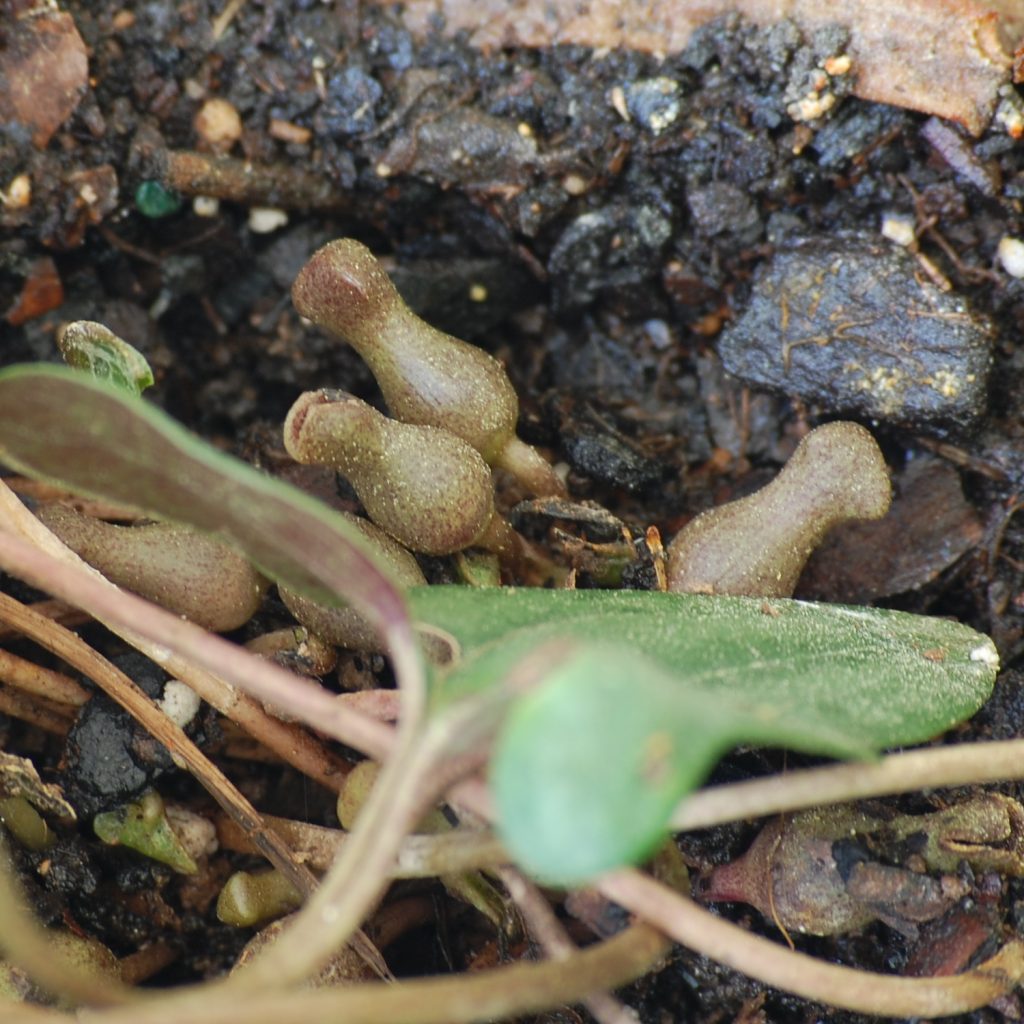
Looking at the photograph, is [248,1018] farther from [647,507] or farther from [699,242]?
[699,242]

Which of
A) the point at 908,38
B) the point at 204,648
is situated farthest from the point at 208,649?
the point at 908,38

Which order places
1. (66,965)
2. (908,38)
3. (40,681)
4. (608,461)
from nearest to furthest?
1. (66,965)
2. (40,681)
3. (908,38)
4. (608,461)

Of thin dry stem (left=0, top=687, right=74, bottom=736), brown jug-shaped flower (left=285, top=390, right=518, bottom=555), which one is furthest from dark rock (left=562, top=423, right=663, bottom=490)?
thin dry stem (left=0, top=687, right=74, bottom=736)

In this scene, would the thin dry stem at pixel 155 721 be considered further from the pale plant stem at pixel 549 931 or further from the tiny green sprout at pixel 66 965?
the pale plant stem at pixel 549 931

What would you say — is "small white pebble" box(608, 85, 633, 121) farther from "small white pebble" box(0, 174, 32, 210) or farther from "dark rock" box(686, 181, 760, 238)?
"small white pebble" box(0, 174, 32, 210)

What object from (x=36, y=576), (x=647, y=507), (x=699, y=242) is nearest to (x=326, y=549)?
(x=36, y=576)

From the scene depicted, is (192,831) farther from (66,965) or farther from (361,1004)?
(361,1004)

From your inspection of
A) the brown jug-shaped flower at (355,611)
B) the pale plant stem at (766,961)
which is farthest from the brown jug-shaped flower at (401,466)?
the pale plant stem at (766,961)
